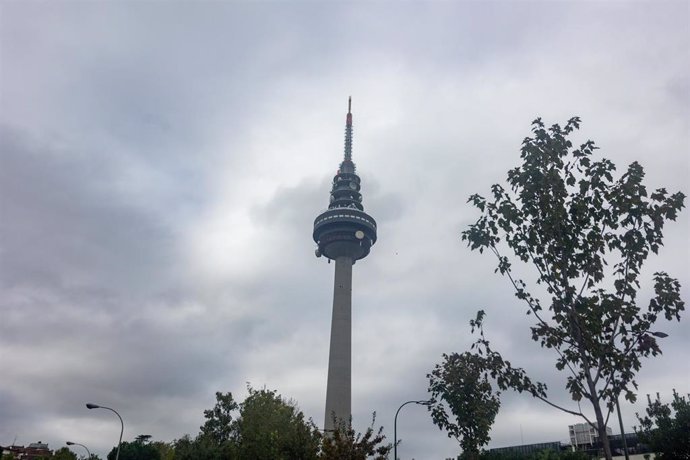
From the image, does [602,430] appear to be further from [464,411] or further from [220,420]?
[220,420]

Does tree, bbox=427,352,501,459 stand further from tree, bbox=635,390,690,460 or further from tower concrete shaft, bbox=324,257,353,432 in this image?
tower concrete shaft, bbox=324,257,353,432

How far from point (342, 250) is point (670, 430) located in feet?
344

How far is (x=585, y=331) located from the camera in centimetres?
1558

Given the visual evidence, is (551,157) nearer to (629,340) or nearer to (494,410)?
(629,340)

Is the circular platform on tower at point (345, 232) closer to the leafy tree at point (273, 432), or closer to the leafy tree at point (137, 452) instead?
the leafy tree at point (137, 452)

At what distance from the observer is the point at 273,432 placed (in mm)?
40750

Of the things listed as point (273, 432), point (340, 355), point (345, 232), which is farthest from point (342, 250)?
point (273, 432)

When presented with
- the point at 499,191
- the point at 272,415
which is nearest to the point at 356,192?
the point at 272,415

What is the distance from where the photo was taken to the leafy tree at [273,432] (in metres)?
34.0

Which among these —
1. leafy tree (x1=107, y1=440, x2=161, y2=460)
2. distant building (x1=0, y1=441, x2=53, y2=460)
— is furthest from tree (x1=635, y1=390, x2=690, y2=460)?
distant building (x1=0, y1=441, x2=53, y2=460)

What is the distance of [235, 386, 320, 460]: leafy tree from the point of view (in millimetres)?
34031

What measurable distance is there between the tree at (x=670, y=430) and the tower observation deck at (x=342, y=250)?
8730 centimetres

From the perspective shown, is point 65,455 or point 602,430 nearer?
point 602,430

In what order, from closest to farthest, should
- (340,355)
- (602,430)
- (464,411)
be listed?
(602,430)
(464,411)
(340,355)
